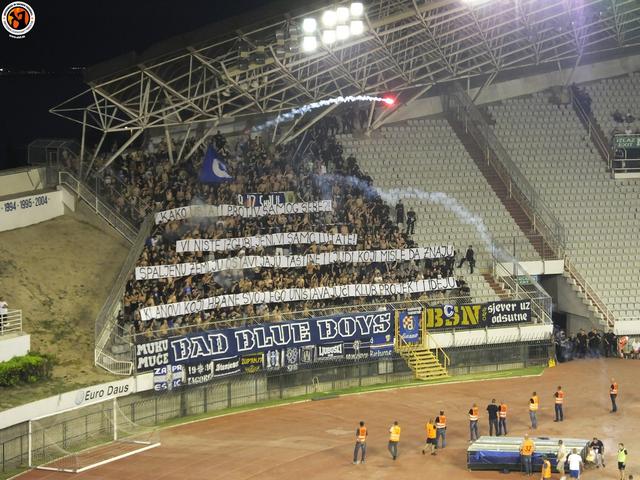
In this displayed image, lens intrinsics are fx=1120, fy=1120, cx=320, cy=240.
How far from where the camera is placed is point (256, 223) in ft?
172

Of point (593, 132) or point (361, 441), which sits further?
point (593, 132)

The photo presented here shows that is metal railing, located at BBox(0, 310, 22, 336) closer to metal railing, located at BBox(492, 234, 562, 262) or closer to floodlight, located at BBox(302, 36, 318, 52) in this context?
floodlight, located at BBox(302, 36, 318, 52)

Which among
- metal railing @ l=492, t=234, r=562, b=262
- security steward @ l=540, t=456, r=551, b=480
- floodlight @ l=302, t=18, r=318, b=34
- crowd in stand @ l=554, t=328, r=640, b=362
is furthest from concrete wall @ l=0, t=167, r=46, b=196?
security steward @ l=540, t=456, r=551, b=480

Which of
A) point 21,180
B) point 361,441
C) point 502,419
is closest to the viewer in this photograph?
point 361,441

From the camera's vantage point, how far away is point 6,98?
173 feet

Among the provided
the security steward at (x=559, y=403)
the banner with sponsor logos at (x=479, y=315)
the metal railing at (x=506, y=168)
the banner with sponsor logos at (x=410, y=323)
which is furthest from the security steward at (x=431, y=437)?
the metal railing at (x=506, y=168)

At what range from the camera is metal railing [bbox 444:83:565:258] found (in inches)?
2327

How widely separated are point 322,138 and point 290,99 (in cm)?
681

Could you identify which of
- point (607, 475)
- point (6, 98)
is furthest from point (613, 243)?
point (6, 98)

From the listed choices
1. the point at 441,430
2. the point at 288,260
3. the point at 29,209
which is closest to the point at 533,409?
the point at 441,430

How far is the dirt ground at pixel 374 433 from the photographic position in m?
35.9

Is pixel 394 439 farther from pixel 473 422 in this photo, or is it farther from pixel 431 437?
pixel 473 422

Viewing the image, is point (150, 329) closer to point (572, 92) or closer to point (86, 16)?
point (86, 16)

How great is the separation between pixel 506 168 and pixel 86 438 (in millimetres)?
31712
